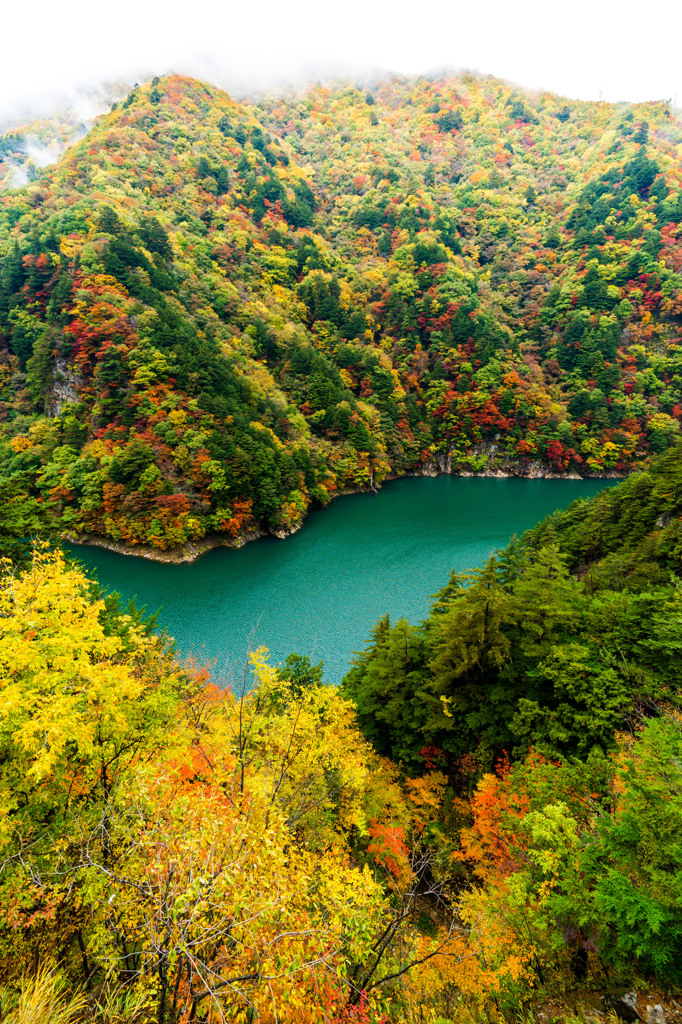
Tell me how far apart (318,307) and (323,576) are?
168 feet

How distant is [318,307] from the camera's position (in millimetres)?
65625

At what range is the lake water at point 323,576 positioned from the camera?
24.5 m

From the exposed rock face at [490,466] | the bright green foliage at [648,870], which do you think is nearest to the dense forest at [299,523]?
the bright green foliage at [648,870]

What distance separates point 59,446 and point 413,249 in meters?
71.6

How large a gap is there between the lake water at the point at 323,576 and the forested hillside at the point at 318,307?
3.21 m

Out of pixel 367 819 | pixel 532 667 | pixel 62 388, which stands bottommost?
pixel 367 819

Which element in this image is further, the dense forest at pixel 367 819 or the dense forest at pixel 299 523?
the dense forest at pixel 299 523

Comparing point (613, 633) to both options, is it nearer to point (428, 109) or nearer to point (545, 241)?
point (545, 241)

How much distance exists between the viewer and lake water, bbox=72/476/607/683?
80.2ft

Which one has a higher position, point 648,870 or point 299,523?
point 648,870

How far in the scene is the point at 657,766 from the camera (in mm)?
5895

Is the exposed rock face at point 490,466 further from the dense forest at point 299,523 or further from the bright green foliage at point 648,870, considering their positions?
the bright green foliage at point 648,870

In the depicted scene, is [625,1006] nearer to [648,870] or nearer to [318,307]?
[648,870]

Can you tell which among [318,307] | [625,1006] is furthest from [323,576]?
[318,307]
